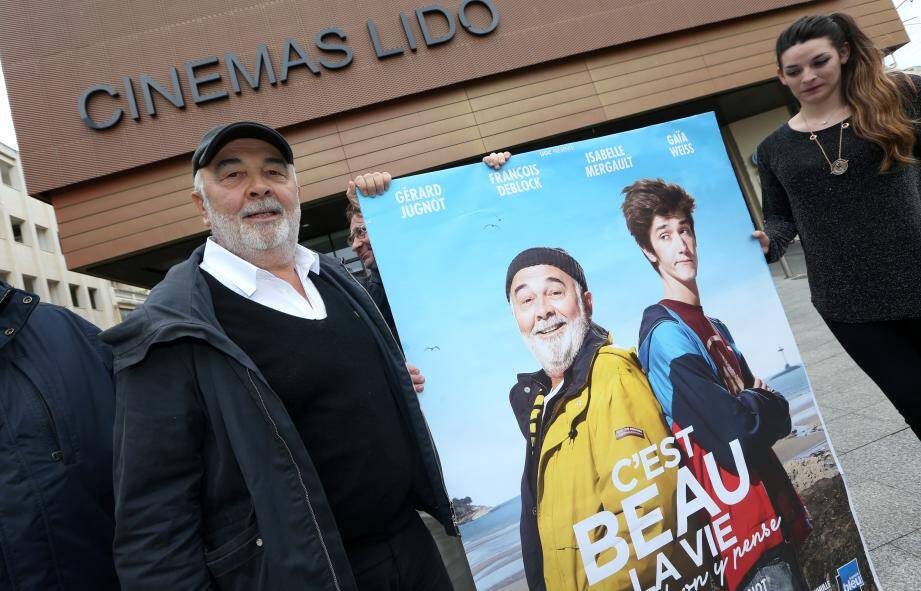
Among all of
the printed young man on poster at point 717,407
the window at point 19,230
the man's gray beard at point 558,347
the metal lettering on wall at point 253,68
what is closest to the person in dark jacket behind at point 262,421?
the man's gray beard at point 558,347

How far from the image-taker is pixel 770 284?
2057 mm

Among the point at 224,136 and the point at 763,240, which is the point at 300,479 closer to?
the point at 224,136

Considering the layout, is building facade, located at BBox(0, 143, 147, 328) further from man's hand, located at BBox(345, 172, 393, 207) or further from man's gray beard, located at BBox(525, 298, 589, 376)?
Result: man's gray beard, located at BBox(525, 298, 589, 376)

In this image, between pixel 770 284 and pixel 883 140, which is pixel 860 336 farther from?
pixel 883 140

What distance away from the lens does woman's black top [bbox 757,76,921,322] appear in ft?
5.85

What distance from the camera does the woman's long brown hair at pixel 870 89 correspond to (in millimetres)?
1754

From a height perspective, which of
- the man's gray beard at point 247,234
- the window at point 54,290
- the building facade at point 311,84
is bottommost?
the man's gray beard at point 247,234

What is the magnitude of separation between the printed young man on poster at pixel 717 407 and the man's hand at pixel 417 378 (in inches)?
31.1

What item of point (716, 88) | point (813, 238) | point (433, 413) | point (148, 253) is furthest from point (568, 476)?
point (716, 88)

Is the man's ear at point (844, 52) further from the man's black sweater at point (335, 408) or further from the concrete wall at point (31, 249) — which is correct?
the concrete wall at point (31, 249)

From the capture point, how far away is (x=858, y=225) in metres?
1.82

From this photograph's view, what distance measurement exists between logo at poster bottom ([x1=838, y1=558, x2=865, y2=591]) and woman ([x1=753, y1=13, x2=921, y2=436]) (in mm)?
566

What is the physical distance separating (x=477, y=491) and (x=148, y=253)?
8.52 meters

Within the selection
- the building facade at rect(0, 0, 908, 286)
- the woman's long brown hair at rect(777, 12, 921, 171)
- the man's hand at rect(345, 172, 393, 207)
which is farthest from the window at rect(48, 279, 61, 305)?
the woman's long brown hair at rect(777, 12, 921, 171)
